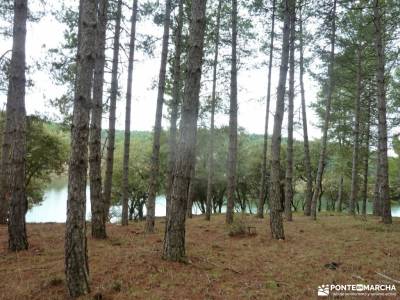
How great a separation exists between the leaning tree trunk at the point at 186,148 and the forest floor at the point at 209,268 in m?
0.39

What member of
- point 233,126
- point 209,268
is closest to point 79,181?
point 209,268

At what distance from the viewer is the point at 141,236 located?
29.9 ft

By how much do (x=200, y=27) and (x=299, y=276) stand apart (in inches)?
182

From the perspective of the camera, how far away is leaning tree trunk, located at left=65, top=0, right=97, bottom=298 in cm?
423

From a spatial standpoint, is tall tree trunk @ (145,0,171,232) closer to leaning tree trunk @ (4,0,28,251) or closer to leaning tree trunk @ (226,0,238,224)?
leaning tree trunk @ (226,0,238,224)

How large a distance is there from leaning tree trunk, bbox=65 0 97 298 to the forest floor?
33 cm

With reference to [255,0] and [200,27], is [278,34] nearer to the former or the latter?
[255,0]

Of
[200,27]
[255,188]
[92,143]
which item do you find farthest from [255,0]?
[255,188]

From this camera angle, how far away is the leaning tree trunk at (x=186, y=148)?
5773mm

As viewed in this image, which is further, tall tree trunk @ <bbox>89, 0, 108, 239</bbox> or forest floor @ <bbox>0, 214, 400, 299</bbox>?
tall tree trunk @ <bbox>89, 0, 108, 239</bbox>

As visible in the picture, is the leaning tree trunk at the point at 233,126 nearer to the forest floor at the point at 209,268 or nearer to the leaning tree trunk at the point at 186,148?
the forest floor at the point at 209,268

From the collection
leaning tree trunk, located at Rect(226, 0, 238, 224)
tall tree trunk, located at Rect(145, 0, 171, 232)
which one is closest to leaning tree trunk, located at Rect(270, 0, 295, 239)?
tall tree trunk, located at Rect(145, 0, 171, 232)

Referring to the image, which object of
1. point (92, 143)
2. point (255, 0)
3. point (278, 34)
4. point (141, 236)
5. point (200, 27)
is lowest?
point (141, 236)

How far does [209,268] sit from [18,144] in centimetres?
463
